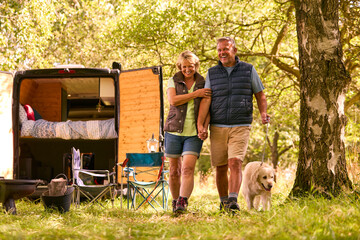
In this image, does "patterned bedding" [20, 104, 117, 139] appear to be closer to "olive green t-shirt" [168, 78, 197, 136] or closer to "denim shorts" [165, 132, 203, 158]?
"denim shorts" [165, 132, 203, 158]

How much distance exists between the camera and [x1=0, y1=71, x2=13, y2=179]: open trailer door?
7230 millimetres

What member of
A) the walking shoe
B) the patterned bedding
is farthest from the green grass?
the patterned bedding

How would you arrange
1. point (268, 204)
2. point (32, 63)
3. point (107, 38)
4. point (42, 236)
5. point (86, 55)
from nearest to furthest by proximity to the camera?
point (42, 236) < point (268, 204) < point (32, 63) < point (107, 38) < point (86, 55)

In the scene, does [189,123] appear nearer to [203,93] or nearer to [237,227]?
[203,93]

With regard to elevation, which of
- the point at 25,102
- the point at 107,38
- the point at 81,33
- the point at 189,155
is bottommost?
Answer: the point at 189,155

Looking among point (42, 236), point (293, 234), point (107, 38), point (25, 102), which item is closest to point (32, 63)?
point (107, 38)

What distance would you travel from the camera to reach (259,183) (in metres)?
4.71

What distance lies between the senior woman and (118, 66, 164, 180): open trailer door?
253 cm

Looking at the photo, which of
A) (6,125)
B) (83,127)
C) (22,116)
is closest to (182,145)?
(83,127)

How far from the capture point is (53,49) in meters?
17.0

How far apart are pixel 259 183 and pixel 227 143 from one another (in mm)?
522

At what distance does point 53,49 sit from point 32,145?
8.99 meters

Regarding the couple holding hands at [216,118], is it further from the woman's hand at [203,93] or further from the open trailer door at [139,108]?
the open trailer door at [139,108]

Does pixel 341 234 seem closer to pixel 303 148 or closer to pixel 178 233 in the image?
pixel 178 233
